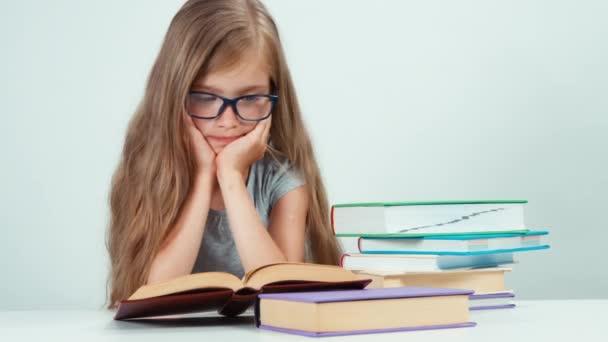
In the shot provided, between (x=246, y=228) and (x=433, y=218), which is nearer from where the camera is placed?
(x=433, y=218)

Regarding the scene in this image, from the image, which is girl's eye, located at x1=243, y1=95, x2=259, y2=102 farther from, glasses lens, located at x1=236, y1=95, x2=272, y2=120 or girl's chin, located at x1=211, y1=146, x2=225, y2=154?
girl's chin, located at x1=211, y1=146, x2=225, y2=154

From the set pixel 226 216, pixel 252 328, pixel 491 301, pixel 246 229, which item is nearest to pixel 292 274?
pixel 252 328

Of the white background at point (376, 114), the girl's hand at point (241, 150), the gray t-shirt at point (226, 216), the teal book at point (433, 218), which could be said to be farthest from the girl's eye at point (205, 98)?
the white background at point (376, 114)

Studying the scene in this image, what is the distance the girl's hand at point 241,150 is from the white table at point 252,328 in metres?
0.52

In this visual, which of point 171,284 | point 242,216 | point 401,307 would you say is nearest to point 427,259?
point 401,307

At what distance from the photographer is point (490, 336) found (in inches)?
33.9

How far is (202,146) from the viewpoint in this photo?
168 cm

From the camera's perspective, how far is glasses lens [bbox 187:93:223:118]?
1.64 meters

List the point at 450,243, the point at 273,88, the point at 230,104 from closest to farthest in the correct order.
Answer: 1. the point at 450,243
2. the point at 230,104
3. the point at 273,88

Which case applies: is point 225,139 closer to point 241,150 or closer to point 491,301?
point 241,150

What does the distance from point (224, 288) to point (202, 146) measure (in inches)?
29.3

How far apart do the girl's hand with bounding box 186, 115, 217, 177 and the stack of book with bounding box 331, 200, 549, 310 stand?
500 millimetres

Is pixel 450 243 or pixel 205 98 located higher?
pixel 205 98

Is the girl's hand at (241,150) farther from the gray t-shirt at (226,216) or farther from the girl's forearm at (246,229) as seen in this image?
the gray t-shirt at (226,216)
